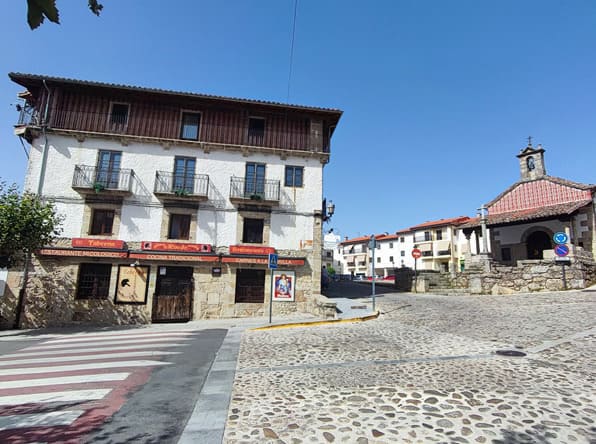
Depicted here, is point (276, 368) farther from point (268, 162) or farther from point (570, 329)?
point (268, 162)

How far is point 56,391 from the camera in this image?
4.82 meters

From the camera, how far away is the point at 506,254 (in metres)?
22.7

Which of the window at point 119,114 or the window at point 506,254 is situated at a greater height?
the window at point 119,114

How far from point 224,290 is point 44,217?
27.7 feet

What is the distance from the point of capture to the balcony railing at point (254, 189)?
15.8m

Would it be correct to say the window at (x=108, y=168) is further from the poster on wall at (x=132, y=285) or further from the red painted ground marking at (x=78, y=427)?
the red painted ground marking at (x=78, y=427)

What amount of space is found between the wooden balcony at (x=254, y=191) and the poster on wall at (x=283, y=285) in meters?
3.79

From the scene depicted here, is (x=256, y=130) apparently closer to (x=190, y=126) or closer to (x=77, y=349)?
(x=190, y=126)

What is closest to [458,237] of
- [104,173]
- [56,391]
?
[104,173]

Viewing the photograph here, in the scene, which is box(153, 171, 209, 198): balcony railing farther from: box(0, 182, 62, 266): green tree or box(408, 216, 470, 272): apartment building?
box(408, 216, 470, 272): apartment building

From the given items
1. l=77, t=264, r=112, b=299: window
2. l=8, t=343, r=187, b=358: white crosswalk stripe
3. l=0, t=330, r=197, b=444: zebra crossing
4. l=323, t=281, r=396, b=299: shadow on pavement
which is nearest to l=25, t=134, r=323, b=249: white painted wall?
l=77, t=264, r=112, b=299: window

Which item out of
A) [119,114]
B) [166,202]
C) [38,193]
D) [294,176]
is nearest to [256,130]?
[294,176]

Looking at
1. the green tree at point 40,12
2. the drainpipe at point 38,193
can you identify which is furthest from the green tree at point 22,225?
the green tree at point 40,12

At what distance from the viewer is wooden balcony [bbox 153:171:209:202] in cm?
1512
